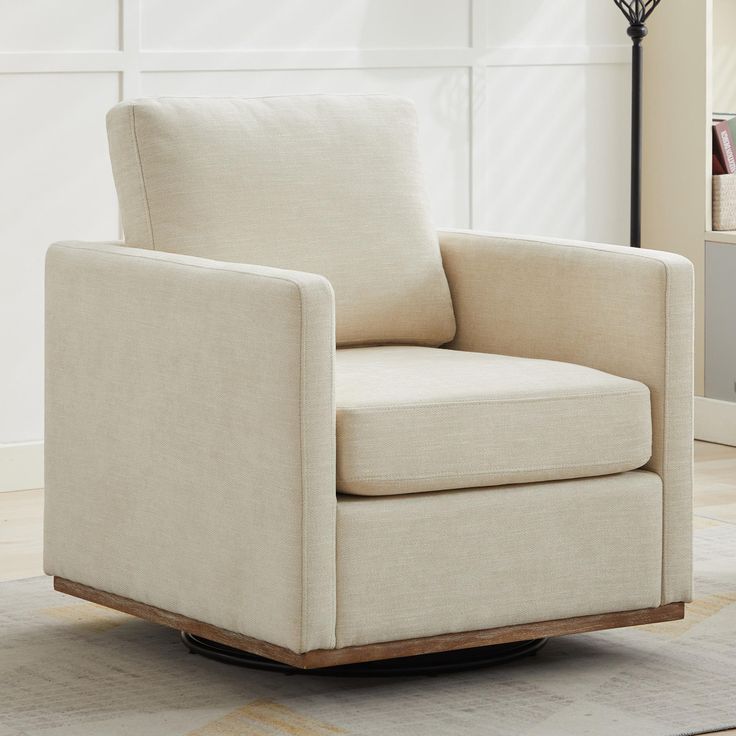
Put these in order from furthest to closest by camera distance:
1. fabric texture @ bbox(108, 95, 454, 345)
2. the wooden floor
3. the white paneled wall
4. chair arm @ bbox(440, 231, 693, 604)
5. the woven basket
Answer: the woven basket < the white paneled wall < the wooden floor < fabric texture @ bbox(108, 95, 454, 345) < chair arm @ bbox(440, 231, 693, 604)

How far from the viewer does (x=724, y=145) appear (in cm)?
442

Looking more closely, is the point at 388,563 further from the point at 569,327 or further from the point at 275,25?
the point at 275,25

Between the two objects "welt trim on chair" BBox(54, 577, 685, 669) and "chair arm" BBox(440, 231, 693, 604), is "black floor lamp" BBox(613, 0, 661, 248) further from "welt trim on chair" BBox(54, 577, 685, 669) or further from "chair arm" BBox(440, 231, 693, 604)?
"welt trim on chair" BBox(54, 577, 685, 669)

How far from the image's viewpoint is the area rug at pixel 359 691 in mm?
2201

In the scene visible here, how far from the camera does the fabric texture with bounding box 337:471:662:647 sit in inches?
88.5

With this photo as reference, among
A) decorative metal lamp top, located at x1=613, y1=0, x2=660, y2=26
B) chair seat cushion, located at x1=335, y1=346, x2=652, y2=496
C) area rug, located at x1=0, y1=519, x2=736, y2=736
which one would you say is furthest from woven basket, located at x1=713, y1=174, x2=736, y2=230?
chair seat cushion, located at x1=335, y1=346, x2=652, y2=496

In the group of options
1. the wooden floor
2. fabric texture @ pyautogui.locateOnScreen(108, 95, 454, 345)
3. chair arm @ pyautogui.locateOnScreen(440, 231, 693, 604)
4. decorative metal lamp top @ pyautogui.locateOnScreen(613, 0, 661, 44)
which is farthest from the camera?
decorative metal lamp top @ pyautogui.locateOnScreen(613, 0, 661, 44)

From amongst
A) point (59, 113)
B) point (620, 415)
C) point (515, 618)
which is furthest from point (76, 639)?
point (59, 113)

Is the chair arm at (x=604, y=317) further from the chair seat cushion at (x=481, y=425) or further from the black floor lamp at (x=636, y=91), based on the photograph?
the black floor lamp at (x=636, y=91)

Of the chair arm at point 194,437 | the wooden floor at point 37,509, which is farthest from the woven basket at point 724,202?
the chair arm at point 194,437

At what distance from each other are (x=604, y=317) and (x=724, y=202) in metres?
1.95

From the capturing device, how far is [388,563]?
7.41 ft

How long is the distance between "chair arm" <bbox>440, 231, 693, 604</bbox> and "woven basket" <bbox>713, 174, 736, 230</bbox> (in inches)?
65.9

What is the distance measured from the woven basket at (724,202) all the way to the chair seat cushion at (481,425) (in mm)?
2030
